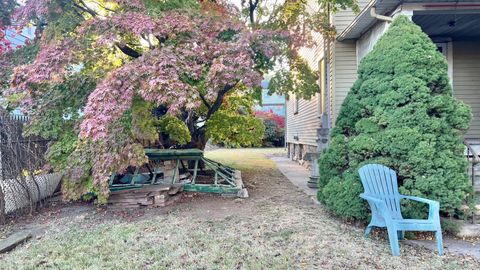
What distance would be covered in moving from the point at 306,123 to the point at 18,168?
352 inches

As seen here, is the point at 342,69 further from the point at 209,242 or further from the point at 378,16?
the point at 209,242

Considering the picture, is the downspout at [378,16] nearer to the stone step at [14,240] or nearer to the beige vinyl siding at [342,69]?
the beige vinyl siding at [342,69]

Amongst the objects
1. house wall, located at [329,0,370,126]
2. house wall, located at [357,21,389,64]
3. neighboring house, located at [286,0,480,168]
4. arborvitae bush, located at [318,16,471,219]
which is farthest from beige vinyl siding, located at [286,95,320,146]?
arborvitae bush, located at [318,16,471,219]

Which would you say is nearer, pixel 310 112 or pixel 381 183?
pixel 381 183

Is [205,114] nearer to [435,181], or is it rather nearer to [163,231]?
[163,231]

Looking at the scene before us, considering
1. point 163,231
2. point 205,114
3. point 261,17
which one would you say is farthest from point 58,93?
point 261,17

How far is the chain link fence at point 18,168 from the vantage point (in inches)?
204

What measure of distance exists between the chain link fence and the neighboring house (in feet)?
18.0

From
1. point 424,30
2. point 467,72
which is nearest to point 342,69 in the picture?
point 424,30

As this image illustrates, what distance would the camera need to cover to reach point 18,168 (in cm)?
529

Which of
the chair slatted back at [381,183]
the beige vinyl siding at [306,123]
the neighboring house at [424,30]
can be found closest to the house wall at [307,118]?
the beige vinyl siding at [306,123]

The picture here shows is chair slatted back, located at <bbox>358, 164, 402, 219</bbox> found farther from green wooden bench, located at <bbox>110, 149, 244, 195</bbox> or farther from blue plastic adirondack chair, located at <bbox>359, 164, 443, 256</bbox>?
green wooden bench, located at <bbox>110, 149, 244, 195</bbox>

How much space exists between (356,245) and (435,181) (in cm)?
129

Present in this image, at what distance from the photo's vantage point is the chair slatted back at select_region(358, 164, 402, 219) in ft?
14.1
